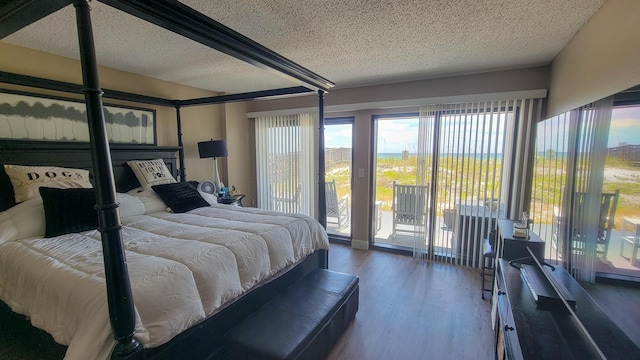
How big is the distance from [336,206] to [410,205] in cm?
116

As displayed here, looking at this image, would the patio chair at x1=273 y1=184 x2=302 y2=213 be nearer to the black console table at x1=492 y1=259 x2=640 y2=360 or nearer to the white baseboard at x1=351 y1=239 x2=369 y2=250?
the white baseboard at x1=351 y1=239 x2=369 y2=250

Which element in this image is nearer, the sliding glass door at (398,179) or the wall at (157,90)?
the wall at (157,90)

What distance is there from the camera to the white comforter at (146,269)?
3.96 ft

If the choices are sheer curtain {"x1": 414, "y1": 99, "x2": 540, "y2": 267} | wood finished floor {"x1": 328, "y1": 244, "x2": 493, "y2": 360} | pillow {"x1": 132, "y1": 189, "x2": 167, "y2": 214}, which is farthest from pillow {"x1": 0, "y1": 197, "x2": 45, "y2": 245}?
sheer curtain {"x1": 414, "y1": 99, "x2": 540, "y2": 267}

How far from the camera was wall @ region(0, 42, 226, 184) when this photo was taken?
243 cm

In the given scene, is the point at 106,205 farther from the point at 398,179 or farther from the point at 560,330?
the point at 398,179

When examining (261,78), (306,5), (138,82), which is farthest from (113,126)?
(306,5)

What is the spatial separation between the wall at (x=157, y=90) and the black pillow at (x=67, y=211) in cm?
118

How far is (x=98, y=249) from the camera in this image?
168cm

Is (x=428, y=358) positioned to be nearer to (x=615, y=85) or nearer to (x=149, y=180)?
(x=615, y=85)

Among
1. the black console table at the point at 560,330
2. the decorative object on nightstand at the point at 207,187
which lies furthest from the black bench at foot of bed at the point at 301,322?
the decorative object on nightstand at the point at 207,187

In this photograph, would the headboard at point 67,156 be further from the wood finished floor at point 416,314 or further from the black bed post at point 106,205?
the wood finished floor at point 416,314

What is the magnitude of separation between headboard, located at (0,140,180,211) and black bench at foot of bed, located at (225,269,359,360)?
2078 millimetres

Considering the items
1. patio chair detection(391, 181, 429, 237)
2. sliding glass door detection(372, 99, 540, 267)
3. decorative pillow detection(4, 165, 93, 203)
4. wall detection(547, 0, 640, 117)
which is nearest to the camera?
wall detection(547, 0, 640, 117)
